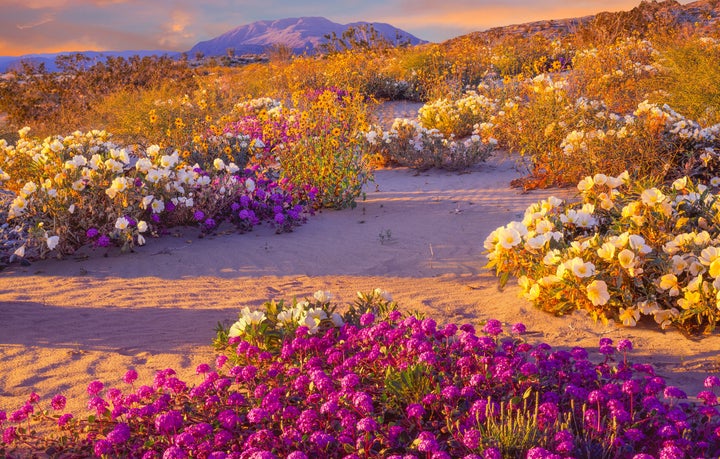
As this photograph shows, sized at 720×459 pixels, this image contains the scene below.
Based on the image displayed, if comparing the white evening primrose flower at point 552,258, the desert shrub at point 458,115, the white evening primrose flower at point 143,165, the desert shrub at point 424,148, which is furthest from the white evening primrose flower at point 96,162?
the desert shrub at point 458,115

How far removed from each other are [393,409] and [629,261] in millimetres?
2007

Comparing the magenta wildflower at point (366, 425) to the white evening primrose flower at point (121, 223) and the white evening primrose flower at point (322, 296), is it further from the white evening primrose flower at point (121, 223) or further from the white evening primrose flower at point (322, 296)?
the white evening primrose flower at point (121, 223)

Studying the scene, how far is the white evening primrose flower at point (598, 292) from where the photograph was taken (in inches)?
152

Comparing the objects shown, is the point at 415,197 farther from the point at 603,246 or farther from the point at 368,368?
the point at 368,368

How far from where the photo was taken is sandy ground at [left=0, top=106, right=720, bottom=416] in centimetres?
377

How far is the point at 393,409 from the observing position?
282 centimetres

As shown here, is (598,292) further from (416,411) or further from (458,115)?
(458,115)

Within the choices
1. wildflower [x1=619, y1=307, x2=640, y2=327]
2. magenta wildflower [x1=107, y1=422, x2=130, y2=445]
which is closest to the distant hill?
wildflower [x1=619, y1=307, x2=640, y2=327]

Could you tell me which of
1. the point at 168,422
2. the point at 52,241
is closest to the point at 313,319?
the point at 168,422

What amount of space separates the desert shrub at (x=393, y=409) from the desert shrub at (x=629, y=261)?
55 cm

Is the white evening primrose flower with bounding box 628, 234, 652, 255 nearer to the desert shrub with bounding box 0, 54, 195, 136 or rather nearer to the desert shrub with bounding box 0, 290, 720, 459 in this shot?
the desert shrub with bounding box 0, 290, 720, 459

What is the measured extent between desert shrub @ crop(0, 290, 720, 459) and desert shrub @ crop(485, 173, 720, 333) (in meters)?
0.55

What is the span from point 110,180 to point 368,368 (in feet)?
14.0

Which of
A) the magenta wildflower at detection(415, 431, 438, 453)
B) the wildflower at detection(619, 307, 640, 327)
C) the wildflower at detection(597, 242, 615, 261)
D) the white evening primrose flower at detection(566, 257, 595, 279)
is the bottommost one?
the wildflower at detection(619, 307, 640, 327)
